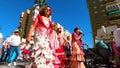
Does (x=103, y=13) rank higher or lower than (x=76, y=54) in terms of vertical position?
higher

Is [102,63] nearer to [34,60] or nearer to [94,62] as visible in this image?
[94,62]

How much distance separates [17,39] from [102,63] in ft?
12.7

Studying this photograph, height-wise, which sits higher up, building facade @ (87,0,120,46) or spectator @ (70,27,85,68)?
building facade @ (87,0,120,46)

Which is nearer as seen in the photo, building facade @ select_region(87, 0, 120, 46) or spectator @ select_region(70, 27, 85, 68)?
spectator @ select_region(70, 27, 85, 68)

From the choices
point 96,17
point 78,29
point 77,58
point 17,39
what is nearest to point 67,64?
point 77,58

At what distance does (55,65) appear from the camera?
19.8ft

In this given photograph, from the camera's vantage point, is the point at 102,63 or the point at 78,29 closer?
the point at 78,29

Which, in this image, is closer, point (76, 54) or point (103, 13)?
point (76, 54)

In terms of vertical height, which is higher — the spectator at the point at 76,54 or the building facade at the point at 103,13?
the building facade at the point at 103,13

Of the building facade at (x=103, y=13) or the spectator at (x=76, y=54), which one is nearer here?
the spectator at (x=76, y=54)

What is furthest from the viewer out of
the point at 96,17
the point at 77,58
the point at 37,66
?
the point at 96,17

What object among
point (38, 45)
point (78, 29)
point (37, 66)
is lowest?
point (37, 66)

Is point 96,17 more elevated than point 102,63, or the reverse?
point 96,17

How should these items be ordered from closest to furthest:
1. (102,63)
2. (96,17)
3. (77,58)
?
(77,58) < (102,63) < (96,17)
